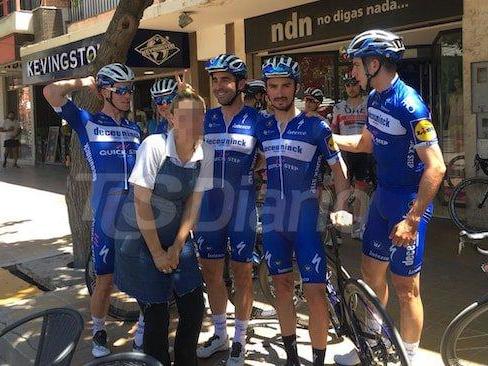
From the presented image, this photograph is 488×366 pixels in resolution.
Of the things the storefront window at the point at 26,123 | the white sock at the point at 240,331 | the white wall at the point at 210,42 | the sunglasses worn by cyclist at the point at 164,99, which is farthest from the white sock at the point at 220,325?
the storefront window at the point at 26,123

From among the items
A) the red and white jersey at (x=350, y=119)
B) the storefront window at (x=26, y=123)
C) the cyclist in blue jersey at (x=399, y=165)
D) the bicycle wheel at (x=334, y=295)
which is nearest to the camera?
the cyclist in blue jersey at (x=399, y=165)

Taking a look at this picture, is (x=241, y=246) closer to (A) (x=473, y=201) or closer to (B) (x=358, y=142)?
(B) (x=358, y=142)

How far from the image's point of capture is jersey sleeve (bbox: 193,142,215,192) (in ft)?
10.4

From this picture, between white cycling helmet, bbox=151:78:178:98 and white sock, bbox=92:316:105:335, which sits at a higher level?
white cycling helmet, bbox=151:78:178:98

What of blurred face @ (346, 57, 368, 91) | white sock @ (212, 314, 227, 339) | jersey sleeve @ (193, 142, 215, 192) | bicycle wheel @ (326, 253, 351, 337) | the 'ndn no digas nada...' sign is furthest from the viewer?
the 'ndn no digas nada...' sign

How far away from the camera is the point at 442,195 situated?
884 cm

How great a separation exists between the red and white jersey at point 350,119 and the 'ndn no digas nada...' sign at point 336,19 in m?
1.73

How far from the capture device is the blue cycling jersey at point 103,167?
13.2 ft

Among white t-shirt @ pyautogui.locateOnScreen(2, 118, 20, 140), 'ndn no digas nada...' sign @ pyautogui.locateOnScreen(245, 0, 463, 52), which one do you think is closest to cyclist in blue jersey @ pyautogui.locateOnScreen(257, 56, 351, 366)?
'ndn no digas nada...' sign @ pyautogui.locateOnScreen(245, 0, 463, 52)

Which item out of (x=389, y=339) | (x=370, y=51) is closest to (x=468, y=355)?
(x=389, y=339)

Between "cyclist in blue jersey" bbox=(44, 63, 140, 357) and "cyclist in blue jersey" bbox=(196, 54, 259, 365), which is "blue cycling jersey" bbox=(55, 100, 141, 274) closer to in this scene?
"cyclist in blue jersey" bbox=(44, 63, 140, 357)

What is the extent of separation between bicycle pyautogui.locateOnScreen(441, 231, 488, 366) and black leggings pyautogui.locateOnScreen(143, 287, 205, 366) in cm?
143

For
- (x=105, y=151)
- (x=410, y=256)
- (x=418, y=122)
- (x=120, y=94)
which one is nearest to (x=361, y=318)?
(x=410, y=256)

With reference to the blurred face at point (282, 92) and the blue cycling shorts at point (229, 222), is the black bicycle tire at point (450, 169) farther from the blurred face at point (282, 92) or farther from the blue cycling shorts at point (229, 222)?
the blurred face at point (282, 92)
